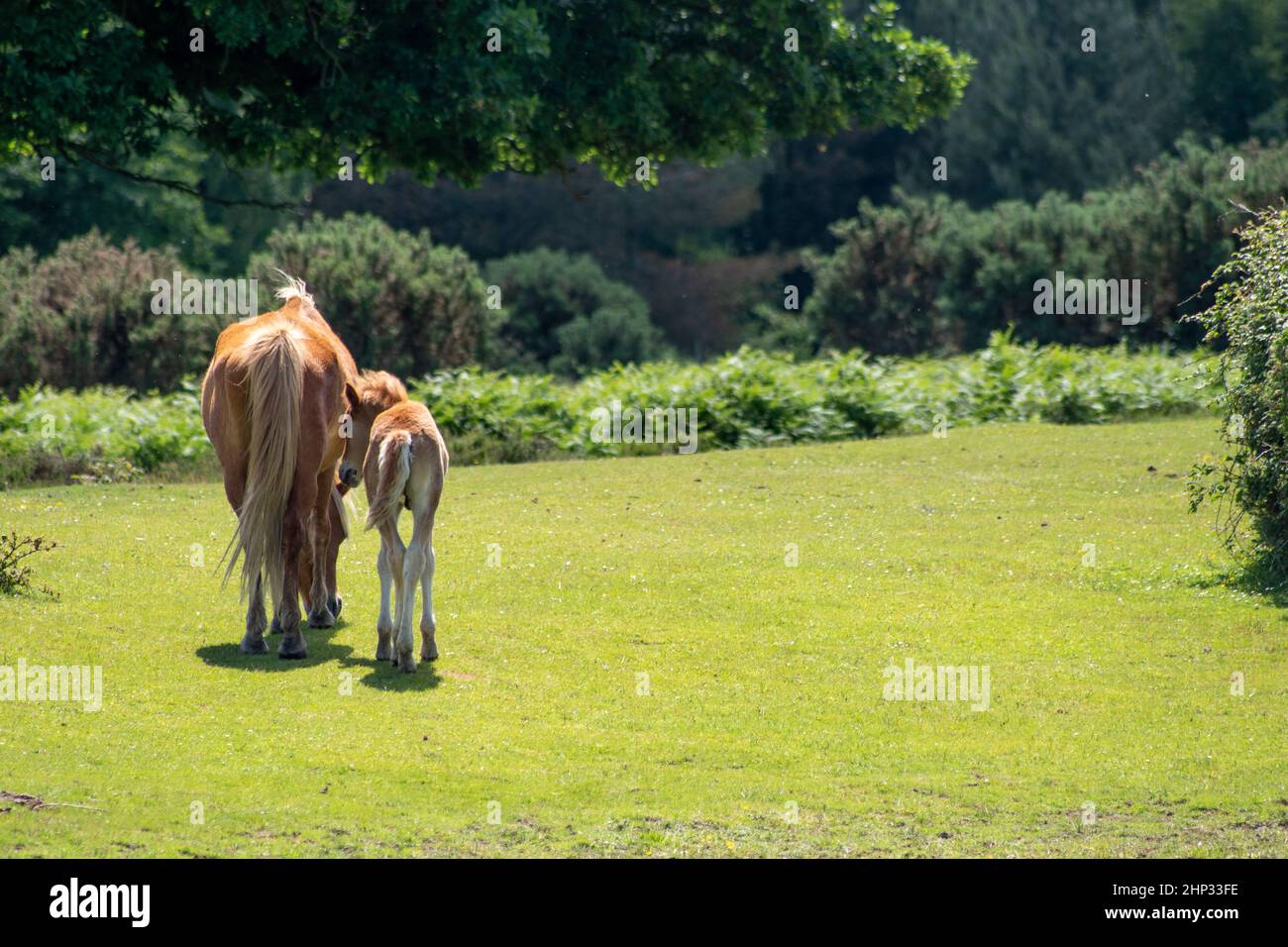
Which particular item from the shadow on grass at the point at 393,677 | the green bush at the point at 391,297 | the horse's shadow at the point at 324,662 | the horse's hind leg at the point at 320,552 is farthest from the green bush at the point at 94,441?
the shadow on grass at the point at 393,677

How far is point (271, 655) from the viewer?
34.3 feet

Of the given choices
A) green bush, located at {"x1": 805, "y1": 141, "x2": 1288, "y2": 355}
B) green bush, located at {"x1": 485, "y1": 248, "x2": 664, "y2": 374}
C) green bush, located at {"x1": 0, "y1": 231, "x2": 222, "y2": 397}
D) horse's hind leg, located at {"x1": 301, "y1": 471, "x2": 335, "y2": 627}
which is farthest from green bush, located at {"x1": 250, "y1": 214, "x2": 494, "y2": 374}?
horse's hind leg, located at {"x1": 301, "y1": 471, "x2": 335, "y2": 627}

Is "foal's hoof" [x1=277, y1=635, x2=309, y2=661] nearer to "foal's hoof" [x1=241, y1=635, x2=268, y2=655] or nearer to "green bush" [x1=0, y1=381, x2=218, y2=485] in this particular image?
"foal's hoof" [x1=241, y1=635, x2=268, y2=655]

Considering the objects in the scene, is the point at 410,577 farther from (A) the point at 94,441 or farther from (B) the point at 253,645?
(A) the point at 94,441

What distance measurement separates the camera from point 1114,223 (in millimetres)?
35406

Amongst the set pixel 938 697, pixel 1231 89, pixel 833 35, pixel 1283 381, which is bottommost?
pixel 938 697

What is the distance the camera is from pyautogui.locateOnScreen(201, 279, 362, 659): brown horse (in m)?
9.99

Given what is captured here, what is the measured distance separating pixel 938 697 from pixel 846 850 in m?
2.94

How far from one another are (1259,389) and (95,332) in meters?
20.3

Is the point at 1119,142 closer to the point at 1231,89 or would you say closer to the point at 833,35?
the point at 1231,89

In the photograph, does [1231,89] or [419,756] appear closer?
[419,756]

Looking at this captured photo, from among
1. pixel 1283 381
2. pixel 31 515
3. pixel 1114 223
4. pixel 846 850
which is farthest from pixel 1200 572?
pixel 1114 223

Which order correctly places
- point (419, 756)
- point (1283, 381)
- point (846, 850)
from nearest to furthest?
point (846, 850)
point (419, 756)
point (1283, 381)

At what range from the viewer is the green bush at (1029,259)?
3347 centimetres
